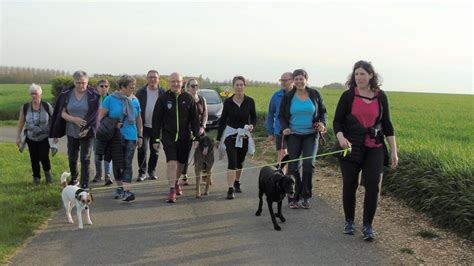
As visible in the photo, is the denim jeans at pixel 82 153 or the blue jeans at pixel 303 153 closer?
the blue jeans at pixel 303 153

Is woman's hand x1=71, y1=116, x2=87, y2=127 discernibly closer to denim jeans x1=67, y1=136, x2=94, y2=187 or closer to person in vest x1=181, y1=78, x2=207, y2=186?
denim jeans x1=67, y1=136, x2=94, y2=187

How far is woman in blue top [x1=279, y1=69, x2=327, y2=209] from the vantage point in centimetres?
704

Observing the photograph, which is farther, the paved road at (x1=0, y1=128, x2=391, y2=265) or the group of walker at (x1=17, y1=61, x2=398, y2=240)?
the group of walker at (x1=17, y1=61, x2=398, y2=240)

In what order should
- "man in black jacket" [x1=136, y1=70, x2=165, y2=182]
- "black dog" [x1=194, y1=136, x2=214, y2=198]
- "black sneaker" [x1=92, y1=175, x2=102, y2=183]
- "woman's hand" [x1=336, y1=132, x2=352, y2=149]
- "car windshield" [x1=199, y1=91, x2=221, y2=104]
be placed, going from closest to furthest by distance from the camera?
"woman's hand" [x1=336, y1=132, x2=352, y2=149] < "black dog" [x1=194, y1=136, x2=214, y2=198] < "man in black jacket" [x1=136, y1=70, x2=165, y2=182] < "black sneaker" [x1=92, y1=175, x2=102, y2=183] < "car windshield" [x1=199, y1=91, x2=221, y2=104]

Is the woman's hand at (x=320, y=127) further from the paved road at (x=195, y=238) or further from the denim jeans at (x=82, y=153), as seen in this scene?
the denim jeans at (x=82, y=153)

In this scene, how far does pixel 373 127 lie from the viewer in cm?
579

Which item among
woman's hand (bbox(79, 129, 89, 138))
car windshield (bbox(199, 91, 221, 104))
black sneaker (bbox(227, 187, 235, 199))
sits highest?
car windshield (bbox(199, 91, 221, 104))

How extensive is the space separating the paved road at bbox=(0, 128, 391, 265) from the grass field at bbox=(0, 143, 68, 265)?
0.21 m

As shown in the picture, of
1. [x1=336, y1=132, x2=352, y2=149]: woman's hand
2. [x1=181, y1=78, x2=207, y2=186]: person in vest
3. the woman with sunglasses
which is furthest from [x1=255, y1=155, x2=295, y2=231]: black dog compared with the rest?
the woman with sunglasses

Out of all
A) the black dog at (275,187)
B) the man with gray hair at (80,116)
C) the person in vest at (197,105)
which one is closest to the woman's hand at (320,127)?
the black dog at (275,187)

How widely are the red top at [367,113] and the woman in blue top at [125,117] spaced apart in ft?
12.4

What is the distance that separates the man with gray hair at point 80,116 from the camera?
25.2ft

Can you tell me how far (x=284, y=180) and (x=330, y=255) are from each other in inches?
52.7

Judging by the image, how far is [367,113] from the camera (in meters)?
5.76
